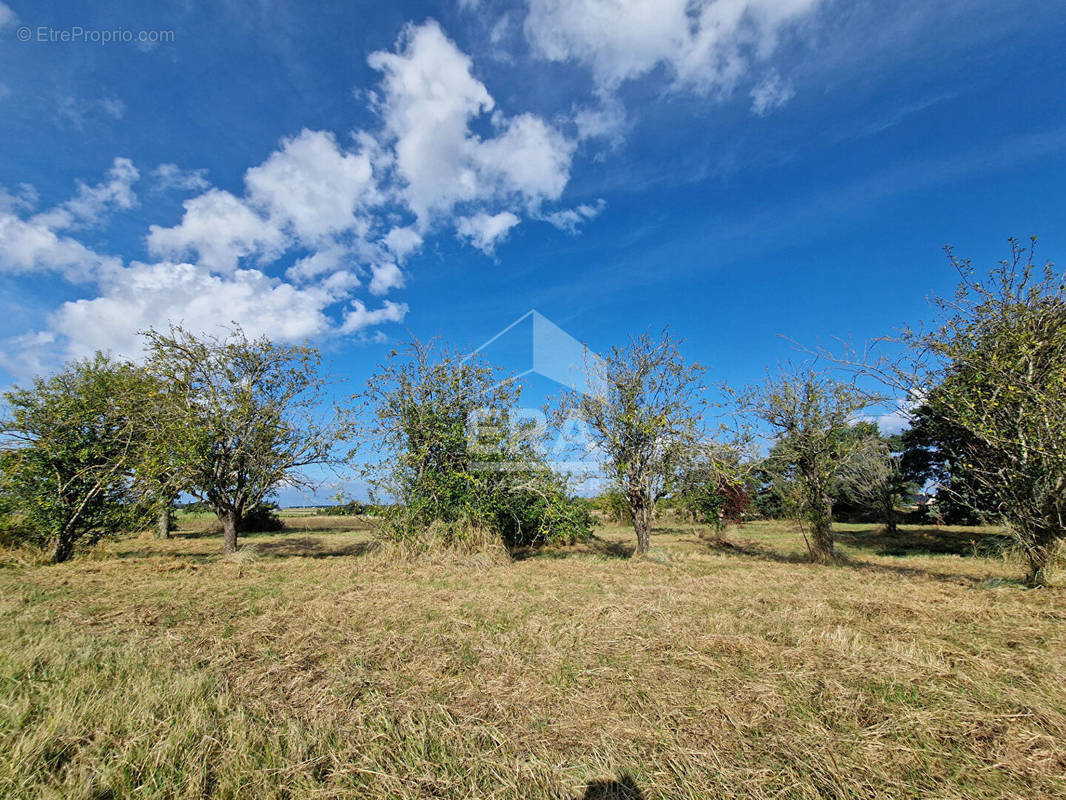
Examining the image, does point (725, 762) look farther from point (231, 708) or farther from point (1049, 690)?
point (231, 708)

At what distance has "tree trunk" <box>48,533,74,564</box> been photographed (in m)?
10.4

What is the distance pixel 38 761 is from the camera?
230cm

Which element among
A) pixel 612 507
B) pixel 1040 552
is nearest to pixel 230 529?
pixel 1040 552

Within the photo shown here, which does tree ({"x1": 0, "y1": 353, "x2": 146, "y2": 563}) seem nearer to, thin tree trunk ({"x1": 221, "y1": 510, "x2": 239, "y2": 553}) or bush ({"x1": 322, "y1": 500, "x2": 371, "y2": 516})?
thin tree trunk ({"x1": 221, "y1": 510, "x2": 239, "y2": 553})

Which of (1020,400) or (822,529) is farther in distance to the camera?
(822,529)

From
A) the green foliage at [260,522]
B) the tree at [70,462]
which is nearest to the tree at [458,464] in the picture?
the tree at [70,462]

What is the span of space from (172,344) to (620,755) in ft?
47.4

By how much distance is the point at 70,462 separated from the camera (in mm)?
10852

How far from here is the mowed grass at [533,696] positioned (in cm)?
230

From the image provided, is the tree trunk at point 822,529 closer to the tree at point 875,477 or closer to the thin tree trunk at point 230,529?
the tree at point 875,477

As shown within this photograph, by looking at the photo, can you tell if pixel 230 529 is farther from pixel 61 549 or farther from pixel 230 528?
pixel 61 549

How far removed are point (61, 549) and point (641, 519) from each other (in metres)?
15.0

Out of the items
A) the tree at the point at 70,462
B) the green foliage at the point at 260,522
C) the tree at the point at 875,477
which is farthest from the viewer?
the green foliage at the point at 260,522

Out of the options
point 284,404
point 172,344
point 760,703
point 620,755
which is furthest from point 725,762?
point 172,344
